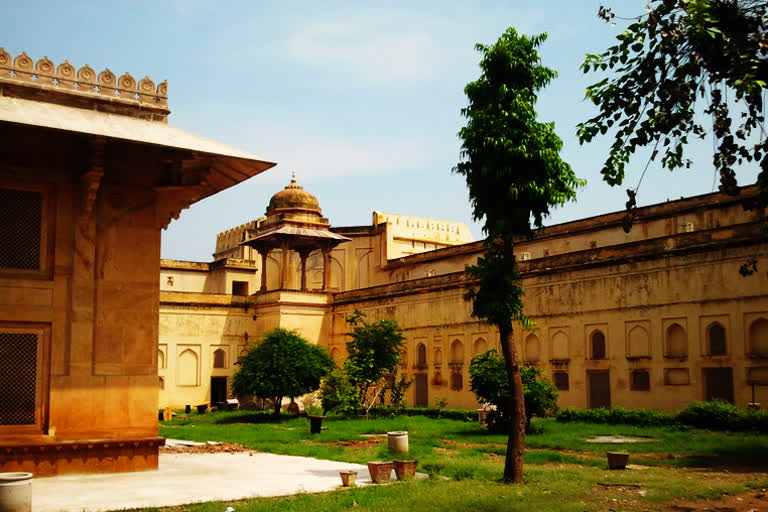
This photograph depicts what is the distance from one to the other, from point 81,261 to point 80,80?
3.19 metres

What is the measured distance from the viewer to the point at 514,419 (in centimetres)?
1282

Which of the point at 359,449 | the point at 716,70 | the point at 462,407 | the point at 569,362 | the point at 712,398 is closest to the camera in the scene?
the point at 716,70

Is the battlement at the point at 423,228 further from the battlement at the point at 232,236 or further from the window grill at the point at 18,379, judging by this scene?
the window grill at the point at 18,379

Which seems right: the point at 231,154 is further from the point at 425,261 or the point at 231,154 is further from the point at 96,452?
the point at 425,261

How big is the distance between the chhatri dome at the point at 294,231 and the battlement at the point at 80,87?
71.6 feet

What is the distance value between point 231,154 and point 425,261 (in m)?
27.3

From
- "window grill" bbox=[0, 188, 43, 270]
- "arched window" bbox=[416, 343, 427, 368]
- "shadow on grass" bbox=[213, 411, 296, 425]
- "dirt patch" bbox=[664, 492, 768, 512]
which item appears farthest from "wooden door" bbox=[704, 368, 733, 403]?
"window grill" bbox=[0, 188, 43, 270]

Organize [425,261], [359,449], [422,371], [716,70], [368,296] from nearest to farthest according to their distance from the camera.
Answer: [716,70]
[359,449]
[422,371]
[368,296]
[425,261]

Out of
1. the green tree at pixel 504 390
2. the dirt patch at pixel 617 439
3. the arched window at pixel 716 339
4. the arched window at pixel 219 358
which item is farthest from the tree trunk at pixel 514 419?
the arched window at pixel 219 358

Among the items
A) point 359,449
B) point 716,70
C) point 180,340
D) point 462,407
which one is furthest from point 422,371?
point 716,70

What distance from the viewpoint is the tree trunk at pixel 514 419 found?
12.6 metres

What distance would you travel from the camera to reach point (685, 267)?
2338cm

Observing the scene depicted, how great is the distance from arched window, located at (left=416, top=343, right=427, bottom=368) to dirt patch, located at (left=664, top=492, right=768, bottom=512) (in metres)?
21.7

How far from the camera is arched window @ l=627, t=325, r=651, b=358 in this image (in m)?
24.3
